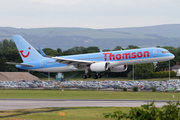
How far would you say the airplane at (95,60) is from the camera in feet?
177

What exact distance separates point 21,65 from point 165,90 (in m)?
45.2

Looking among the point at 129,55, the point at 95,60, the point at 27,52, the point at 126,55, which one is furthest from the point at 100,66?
the point at 27,52

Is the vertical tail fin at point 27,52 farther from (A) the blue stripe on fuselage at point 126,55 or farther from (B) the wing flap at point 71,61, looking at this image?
(B) the wing flap at point 71,61

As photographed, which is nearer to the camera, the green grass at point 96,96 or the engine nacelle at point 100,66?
the engine nacelle at point 100,66

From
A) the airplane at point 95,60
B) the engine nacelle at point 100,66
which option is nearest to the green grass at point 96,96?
the airplane at point 95,60

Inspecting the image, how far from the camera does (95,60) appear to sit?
58.7 meters

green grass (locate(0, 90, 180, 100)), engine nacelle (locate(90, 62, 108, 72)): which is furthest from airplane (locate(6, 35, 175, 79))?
green grass (locate(0, 90, 180, 100))

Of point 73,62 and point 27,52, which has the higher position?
point 27,52

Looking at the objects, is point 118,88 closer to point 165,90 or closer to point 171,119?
point 165,90

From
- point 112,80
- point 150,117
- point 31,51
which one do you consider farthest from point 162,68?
point 150,117

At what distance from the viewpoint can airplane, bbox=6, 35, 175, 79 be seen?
53.9 m

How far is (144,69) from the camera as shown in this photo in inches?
5241

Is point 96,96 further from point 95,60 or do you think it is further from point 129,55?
point 129,55

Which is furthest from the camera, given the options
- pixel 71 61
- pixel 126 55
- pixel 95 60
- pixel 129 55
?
pixel 95 60
